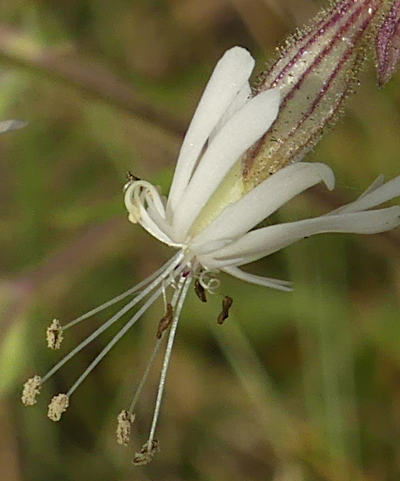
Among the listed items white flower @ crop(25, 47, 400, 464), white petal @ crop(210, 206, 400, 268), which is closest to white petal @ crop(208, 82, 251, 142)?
white flower @ crop(25, 47, 400, 464)

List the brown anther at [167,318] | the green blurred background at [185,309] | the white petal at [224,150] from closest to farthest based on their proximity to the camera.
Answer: the white petal at [224,150], the brown anther at [167,318], the green blurred background at [185,309]

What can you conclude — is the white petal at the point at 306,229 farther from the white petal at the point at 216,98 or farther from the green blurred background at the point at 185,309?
the green blurred background at the point at 185,309

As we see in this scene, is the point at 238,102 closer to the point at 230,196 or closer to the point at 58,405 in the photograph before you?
the point at 230,196

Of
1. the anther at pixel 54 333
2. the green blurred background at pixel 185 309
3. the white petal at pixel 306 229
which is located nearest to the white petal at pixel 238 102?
the white petal at pixel 306 229

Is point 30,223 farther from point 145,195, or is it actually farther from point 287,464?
point 145,195

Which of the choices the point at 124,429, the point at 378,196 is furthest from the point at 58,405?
the point at 378,196

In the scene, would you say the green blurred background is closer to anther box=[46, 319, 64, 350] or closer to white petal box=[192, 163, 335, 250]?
anther box=[46, 319, 64, 350]
